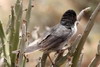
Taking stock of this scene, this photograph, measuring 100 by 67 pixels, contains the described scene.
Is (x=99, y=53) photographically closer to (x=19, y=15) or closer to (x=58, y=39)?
Result: (x=58, y=39)

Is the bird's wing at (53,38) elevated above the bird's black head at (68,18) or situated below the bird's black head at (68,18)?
below

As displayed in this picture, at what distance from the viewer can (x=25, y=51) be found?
176 centimetres

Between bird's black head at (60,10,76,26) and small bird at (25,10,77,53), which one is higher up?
bird's black head at (60,10,76,26)

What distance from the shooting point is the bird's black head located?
6.12ft

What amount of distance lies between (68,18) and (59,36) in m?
0.11

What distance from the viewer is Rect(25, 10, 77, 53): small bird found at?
6.03 feet

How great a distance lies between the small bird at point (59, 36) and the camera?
184 centimetres

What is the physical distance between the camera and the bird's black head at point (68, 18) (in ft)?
6.12

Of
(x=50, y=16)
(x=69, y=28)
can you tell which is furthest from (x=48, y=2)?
(x=69, y=28)

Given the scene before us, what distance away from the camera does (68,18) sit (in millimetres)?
1898

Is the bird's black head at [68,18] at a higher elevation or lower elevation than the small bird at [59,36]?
higher

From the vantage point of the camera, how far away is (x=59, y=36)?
74.8 inches

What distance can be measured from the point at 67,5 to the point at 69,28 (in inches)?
273

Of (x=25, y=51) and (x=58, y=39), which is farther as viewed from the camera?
(x=58, y=39)
